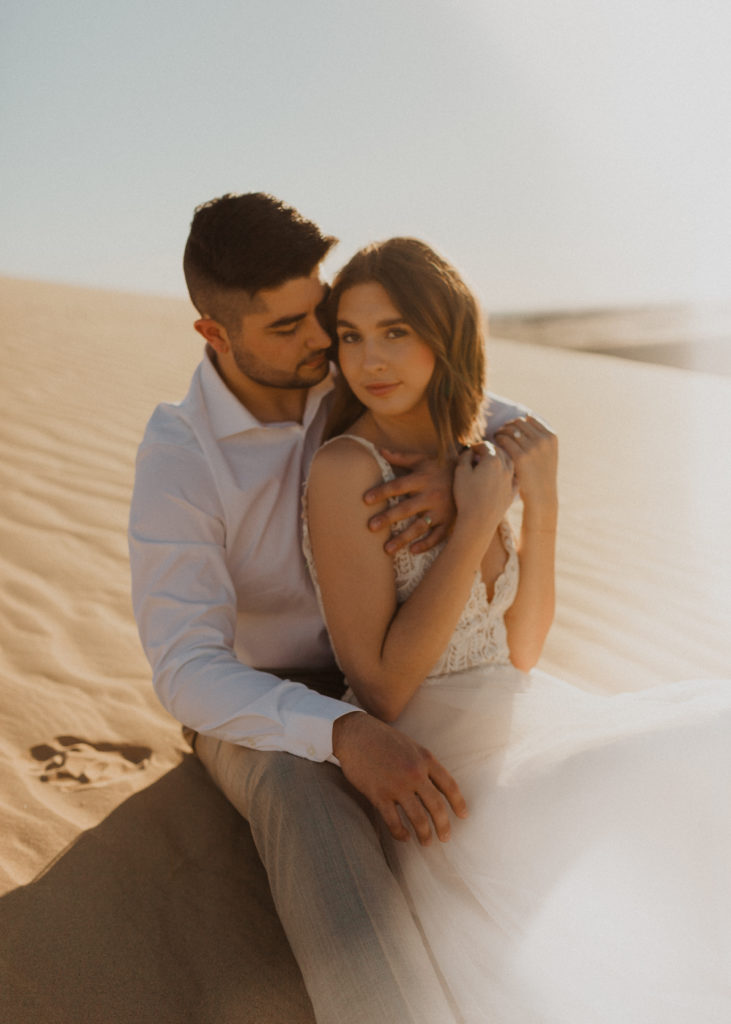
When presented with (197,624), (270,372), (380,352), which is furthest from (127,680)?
(380,352)

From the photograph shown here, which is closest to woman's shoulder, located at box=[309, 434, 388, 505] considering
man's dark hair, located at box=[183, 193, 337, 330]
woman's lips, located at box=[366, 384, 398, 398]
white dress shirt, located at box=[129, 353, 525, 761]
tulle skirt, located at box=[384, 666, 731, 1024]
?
woman's lips, located at box=[366, 384, 398, 398]

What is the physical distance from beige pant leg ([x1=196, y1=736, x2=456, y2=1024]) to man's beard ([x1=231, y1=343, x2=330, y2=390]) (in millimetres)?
1094

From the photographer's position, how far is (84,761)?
2.53 m

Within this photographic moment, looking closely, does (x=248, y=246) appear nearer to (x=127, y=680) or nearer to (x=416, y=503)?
(x=416, y=503)

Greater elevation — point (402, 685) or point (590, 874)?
point (402, 685)

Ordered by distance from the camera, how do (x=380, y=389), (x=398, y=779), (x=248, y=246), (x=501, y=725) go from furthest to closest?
(x=248, y=246)
(x=380, y=389)
(x=501, y=725)
(x=398, y=779)

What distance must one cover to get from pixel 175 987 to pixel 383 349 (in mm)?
1560

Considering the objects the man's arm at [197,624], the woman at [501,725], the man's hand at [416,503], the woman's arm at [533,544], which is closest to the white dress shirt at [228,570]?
the man's arm at [197,624]

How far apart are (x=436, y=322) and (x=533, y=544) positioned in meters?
0.71

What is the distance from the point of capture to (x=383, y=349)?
2123 mm

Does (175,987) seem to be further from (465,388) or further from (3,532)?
(3,532)

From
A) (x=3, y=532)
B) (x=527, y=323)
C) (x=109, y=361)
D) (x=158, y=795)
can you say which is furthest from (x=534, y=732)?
(x=527, y=323)

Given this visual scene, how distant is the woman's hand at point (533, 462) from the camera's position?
237 cm

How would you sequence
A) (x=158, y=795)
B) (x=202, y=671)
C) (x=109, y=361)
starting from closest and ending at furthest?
1. (x=202, y=671)
2. (x=158, y=795)
3. (x=109, y=361)
